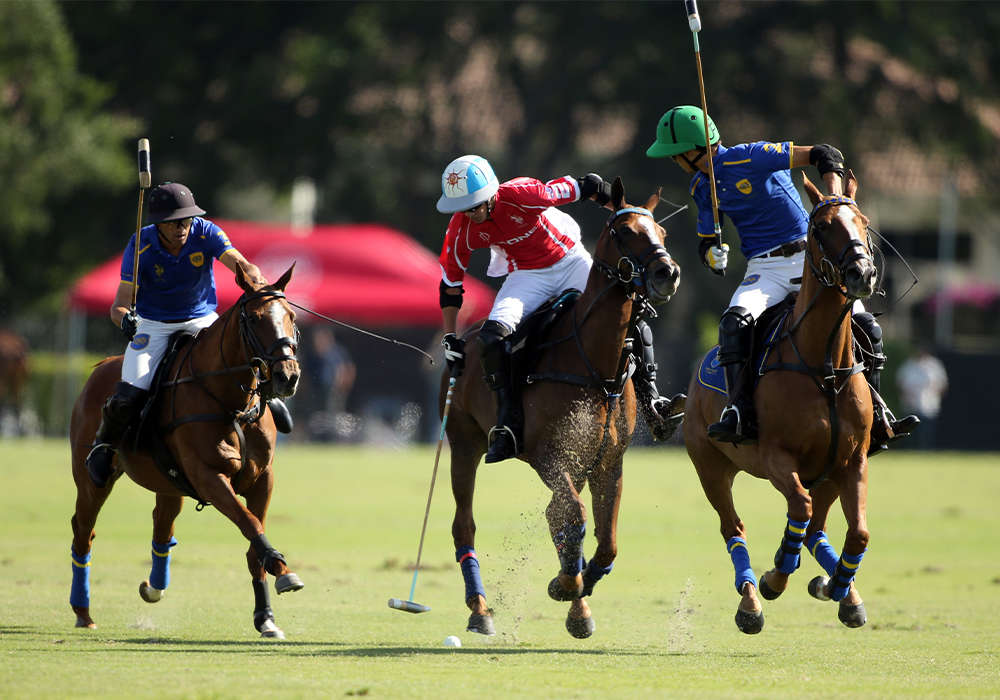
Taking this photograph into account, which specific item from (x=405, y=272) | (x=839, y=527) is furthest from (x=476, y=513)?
(x=405, y=272)

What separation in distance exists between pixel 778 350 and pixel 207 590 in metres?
4.69

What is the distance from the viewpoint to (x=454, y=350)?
30.2ft

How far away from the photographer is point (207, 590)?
10695 millimetres

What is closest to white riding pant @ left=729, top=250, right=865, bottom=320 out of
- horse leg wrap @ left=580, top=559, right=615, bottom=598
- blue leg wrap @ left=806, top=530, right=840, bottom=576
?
blue leg wrap @ left=806, top=530, right=840, bottom=576

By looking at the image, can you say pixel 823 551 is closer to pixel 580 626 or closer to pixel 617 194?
pixel 580 626

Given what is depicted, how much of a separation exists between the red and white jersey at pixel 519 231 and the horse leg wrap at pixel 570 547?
77.5 inches

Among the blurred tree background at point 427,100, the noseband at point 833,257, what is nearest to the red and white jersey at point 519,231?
the noseband at point 833,257

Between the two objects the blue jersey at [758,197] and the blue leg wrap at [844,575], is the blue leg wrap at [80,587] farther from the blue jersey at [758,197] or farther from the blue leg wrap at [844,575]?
the blue leg wrap at [844,575]

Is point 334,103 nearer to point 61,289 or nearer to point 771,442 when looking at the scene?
point 61,289

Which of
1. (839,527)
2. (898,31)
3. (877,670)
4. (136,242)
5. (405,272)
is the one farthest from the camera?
(898,31)

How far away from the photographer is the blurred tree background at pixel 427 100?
30.9m

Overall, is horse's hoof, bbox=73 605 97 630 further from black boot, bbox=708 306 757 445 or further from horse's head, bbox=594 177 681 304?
black boot, bbox=708 306 757 445

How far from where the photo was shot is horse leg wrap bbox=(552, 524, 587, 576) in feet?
26.5

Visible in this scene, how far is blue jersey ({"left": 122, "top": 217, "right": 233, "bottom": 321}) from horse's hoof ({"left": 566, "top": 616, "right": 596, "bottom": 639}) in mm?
3046
